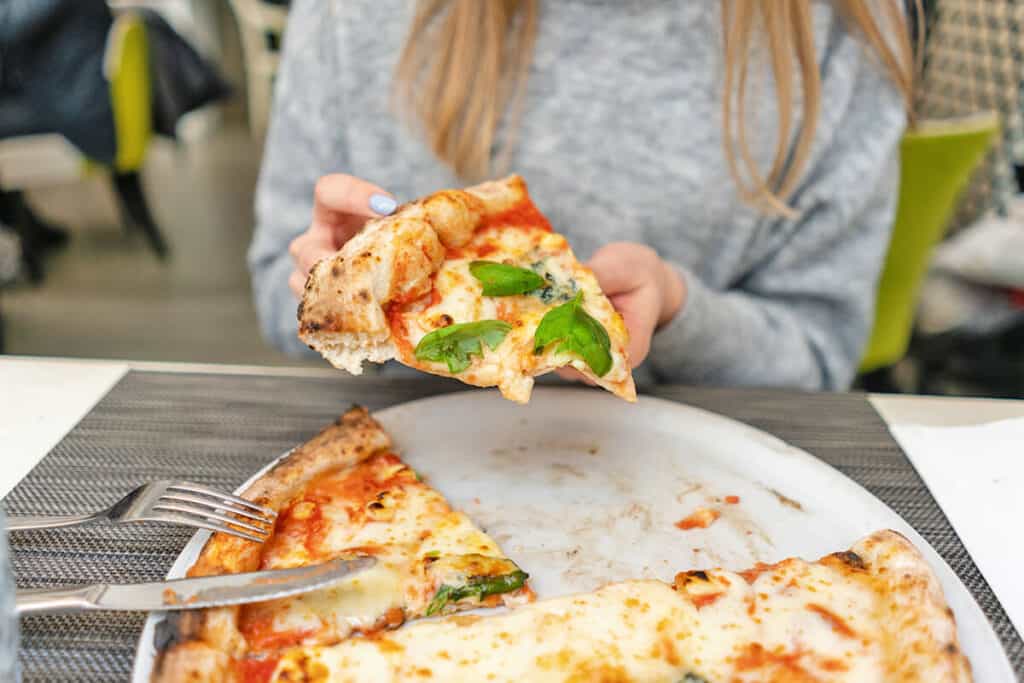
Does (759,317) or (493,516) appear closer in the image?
(493,516)

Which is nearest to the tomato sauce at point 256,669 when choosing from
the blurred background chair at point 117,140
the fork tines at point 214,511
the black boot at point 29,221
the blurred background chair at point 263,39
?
the fork tines at point 214,511

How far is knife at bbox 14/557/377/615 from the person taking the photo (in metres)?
0.63

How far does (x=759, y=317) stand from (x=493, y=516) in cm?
62

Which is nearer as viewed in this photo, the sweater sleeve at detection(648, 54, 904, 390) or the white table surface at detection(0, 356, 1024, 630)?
the white table surface at detection(0, 356, 1024, 630)

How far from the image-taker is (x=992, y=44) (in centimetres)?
210

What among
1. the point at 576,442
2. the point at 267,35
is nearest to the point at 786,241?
the point at 576,442

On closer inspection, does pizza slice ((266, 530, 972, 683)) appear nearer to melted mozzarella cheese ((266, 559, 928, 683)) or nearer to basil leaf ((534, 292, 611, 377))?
melted mozzarella cheese ((266, 559, 928, 683))

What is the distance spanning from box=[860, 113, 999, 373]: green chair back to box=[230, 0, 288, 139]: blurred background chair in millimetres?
3567

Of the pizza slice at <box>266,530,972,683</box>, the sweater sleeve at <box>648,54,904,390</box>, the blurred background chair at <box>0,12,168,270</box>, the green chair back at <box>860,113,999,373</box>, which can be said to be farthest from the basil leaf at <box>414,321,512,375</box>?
the blurred background chair at <box>0,12,168,270</box>

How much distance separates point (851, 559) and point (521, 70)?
0.87 m

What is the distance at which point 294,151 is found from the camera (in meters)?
1.36

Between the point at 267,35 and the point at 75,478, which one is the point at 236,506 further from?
the point at 267,35

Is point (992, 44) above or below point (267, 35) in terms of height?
above

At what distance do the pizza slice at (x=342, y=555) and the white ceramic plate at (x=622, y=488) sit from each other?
49 millimetres
